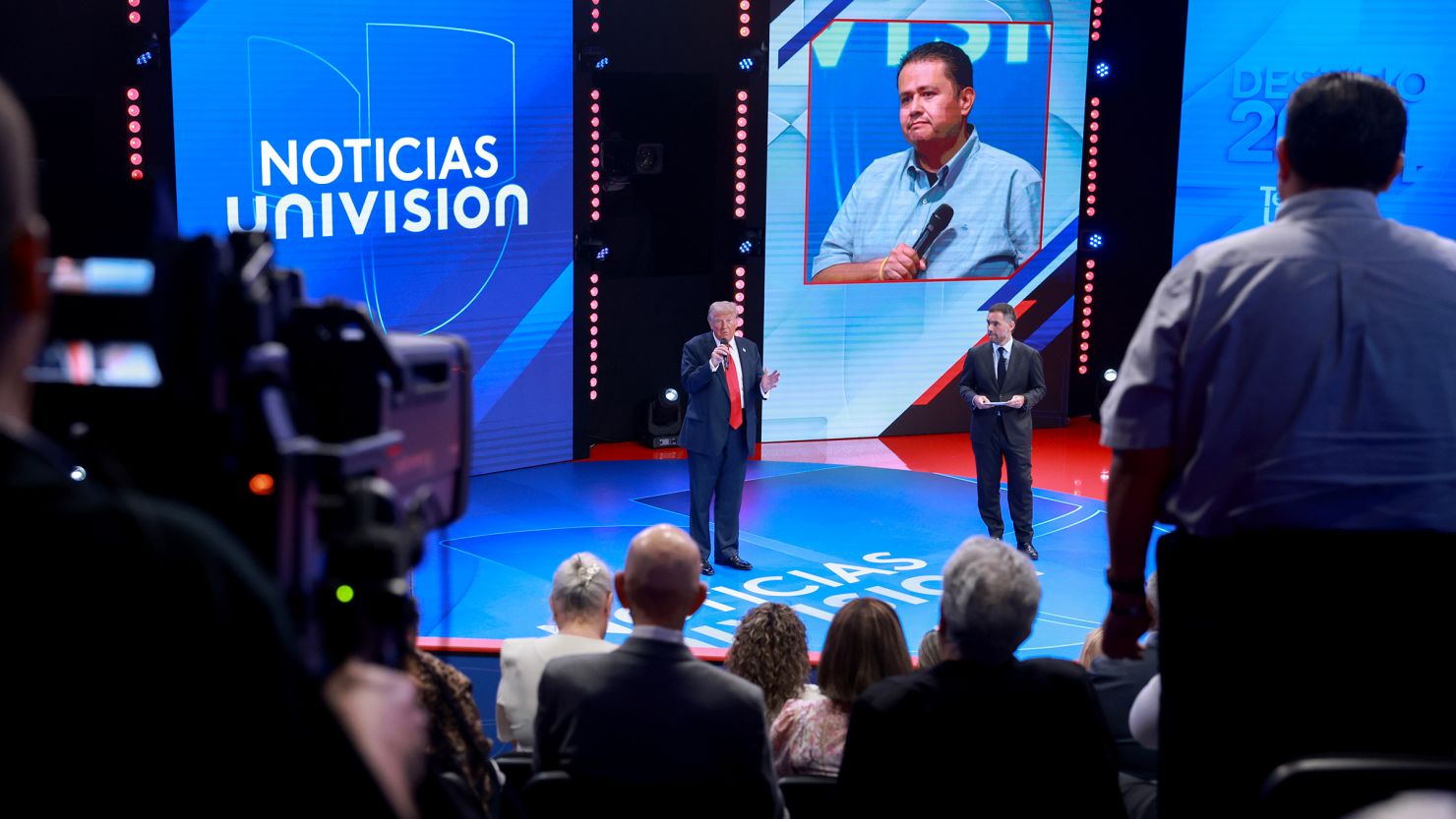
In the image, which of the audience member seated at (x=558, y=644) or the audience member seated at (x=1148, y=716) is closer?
the audience member seated at (x=1148, y=716)

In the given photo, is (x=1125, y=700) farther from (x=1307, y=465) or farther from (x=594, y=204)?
Result: (x=594, y=204)

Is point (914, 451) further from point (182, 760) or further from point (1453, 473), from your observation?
point (182, 760)

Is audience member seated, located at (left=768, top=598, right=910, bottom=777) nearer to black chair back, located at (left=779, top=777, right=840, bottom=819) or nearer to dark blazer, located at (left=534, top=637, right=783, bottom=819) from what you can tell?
black chair back, located at (left=779, top=777, right=840, bottom=819)

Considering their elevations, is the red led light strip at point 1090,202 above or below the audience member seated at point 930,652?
above

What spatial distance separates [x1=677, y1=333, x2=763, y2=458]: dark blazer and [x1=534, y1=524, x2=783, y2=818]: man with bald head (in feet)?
17.2

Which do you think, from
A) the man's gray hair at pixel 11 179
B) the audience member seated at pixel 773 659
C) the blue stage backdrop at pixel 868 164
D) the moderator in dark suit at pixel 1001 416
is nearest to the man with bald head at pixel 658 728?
the audience member seated at pixel 773 659

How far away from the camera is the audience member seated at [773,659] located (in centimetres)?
367

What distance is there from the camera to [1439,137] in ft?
35.4

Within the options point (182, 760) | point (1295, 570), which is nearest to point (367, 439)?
point (182, 760)

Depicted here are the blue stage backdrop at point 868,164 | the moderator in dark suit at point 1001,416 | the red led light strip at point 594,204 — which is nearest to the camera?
the moderator in dark suit at point 1001,416

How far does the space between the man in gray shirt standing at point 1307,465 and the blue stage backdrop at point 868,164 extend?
9197 millimetres

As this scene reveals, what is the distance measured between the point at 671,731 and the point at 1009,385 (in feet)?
20.3

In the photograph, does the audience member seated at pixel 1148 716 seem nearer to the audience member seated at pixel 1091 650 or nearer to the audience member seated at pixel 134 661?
the audience member seated at pixel 1091 650

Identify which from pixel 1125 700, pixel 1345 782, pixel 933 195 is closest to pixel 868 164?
pixel 933 195
